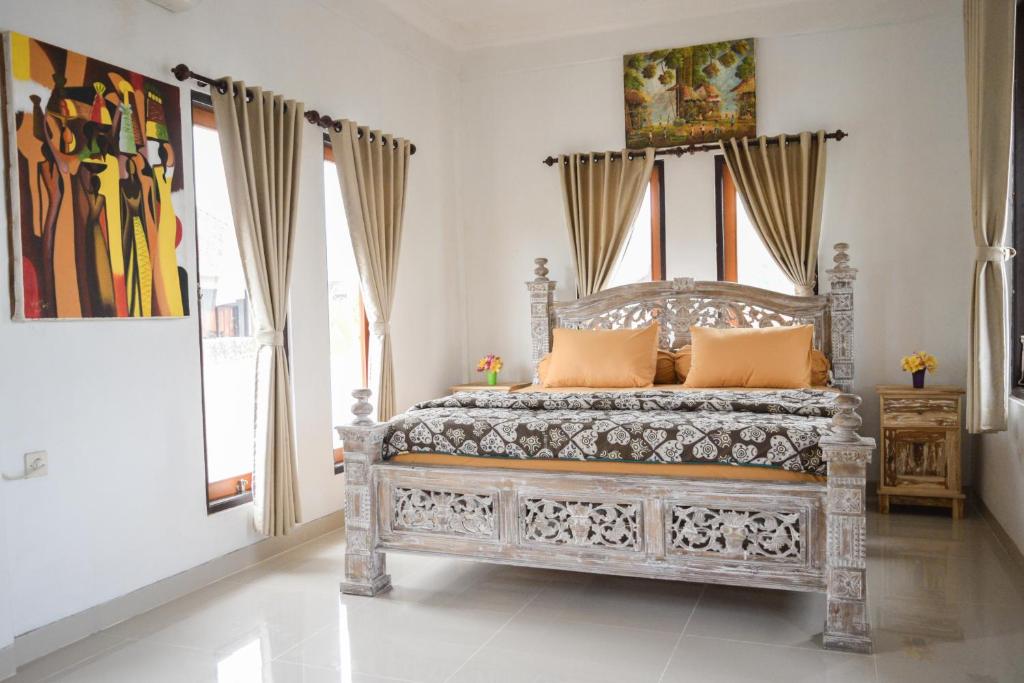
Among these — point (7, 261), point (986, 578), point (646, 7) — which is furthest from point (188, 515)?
point (646, 7)

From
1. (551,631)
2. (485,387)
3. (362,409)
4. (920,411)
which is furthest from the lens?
(485,387)

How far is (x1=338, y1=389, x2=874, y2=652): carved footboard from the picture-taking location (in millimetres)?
2664

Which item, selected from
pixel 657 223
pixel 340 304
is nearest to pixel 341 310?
pixel 340 304

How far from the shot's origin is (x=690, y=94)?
5.34 meters

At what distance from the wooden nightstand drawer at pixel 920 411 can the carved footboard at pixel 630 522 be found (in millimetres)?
1960

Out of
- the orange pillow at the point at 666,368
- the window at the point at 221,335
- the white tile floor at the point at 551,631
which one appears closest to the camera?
the white tile floor at the point at 551,631

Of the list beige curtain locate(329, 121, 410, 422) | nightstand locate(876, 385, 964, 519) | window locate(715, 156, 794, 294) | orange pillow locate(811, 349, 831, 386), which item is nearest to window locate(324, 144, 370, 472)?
beige curtain locate(329, 121, 410, 422)

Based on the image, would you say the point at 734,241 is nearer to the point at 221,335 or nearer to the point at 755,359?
the point at 755,359

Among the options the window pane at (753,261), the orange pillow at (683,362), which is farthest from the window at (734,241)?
the orange pillow at (683,362)

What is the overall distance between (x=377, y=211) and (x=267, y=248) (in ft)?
3.61

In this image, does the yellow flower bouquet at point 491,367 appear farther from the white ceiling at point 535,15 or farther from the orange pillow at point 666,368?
the white ceiling at point 535,15

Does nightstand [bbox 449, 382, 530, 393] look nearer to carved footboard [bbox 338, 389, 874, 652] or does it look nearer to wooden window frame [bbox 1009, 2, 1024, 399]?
carved footboard [bbox 338, 389, 874, 652]

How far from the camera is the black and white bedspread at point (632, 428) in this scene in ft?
9.30

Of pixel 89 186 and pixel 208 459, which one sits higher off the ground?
pixel 89 186
